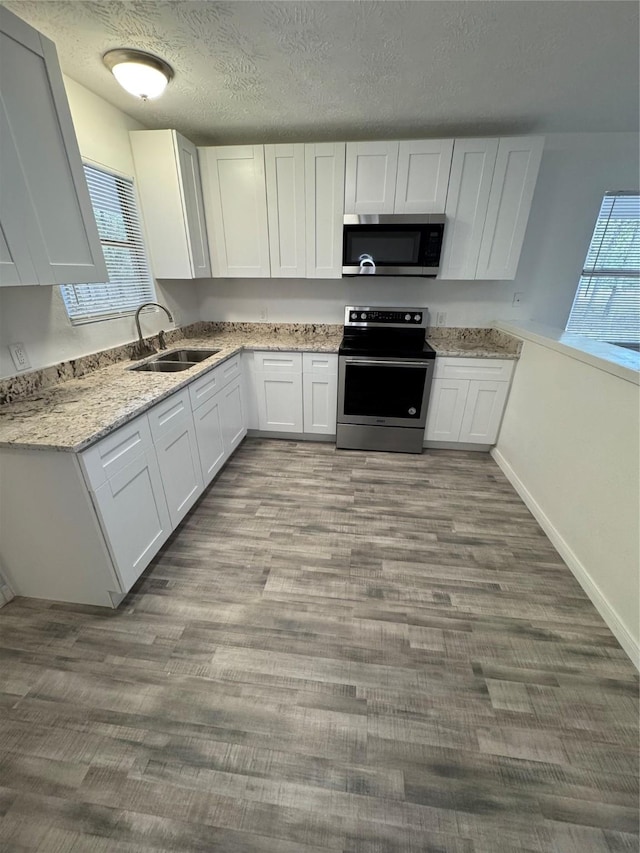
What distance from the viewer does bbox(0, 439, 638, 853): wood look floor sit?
3.28 ft

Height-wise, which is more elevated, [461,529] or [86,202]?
[86,202]

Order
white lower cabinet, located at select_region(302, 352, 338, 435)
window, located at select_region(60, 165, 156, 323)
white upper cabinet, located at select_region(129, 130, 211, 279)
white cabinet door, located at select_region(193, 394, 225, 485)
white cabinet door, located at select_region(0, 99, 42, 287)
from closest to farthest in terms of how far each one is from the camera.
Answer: white cabinet door, located at select_region(0, 99, 42, 287) → window, located at select_region(60, 165, 156, 323) → white cabinet door, located at select_region(193, 394, 225, 485) → white upper cabinet, located at select_region(129, 130, 211, 279) → white lower cabinet, located at select_region(302, 352, 338, 435)

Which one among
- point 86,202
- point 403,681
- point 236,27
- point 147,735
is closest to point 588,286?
point 236,27

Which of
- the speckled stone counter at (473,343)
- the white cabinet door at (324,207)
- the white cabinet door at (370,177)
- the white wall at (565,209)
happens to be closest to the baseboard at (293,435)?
the speckled stone counter at (473,343)

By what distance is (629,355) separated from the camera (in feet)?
5.73

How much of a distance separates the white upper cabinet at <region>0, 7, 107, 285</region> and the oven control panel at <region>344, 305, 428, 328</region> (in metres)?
2.05

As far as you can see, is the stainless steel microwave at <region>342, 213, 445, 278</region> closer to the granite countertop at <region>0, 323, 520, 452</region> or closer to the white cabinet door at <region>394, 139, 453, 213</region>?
the white cabinet door at <region>394, 139, 453, 213</region>

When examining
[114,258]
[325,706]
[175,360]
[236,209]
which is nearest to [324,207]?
[236,209]

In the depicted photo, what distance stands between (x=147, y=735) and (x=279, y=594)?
0.70m

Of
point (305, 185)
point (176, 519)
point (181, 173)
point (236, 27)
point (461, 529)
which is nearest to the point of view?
point (236, 27)

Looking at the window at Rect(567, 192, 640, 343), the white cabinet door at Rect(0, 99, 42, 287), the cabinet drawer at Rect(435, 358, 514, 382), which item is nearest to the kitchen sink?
the white cabinet door at Rect(0, 99, 42, 287)

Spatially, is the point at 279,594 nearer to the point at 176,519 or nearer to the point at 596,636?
the point at 176,519

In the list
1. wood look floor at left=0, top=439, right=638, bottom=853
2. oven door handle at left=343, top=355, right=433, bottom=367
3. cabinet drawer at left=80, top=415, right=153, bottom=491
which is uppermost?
oven door handle at left=343, top=355, right=433, bottom=367

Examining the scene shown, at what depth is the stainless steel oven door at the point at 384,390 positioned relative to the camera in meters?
2.76
